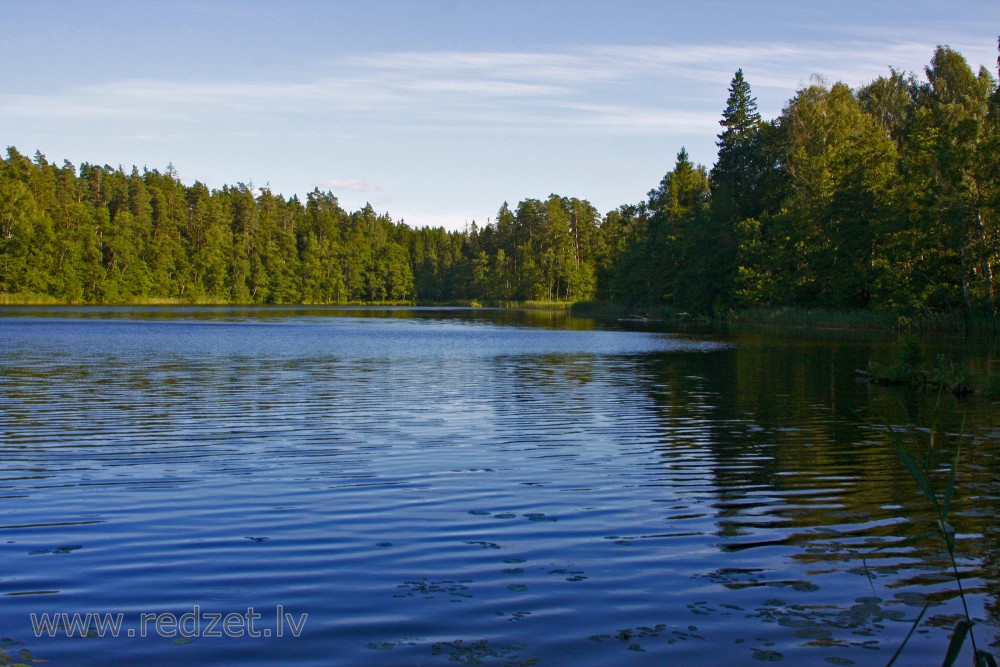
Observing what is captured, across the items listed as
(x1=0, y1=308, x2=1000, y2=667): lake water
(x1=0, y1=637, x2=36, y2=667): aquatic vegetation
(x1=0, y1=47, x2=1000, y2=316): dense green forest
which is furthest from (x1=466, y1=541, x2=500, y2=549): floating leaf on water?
(x1=0, y1=47, x2=1000, y2=316): dense green forest

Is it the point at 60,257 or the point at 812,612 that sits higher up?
the point at 60,257

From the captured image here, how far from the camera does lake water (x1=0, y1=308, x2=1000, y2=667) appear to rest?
607cm

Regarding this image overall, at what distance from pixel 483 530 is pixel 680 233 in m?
88.8

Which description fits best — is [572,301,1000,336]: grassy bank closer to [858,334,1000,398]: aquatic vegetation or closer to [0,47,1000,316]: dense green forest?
[0,47,1000,316]: dense green forest

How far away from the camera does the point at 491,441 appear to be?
49.6 feet

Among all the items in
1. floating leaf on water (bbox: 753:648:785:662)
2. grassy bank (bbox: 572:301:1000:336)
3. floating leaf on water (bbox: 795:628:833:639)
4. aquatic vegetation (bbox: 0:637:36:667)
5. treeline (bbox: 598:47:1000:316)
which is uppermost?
treeline (bbox: 598:47:1000:316)

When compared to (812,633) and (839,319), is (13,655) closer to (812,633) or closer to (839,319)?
(812,633)

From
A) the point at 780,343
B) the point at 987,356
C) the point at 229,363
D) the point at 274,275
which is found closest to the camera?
the point at 229,363

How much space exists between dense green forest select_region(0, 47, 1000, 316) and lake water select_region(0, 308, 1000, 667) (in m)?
38.4

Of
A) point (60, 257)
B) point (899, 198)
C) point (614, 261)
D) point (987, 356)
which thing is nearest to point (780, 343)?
point (987, 356)

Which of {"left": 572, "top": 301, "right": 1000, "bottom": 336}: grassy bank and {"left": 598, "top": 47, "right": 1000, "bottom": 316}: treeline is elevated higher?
{"left": 598, "top": 47, "right": 1000, "bottom": 316}: treeline

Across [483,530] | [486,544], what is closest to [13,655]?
[486,544]

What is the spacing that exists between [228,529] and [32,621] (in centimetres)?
274

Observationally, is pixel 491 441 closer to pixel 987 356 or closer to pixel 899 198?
pixel 987 356
